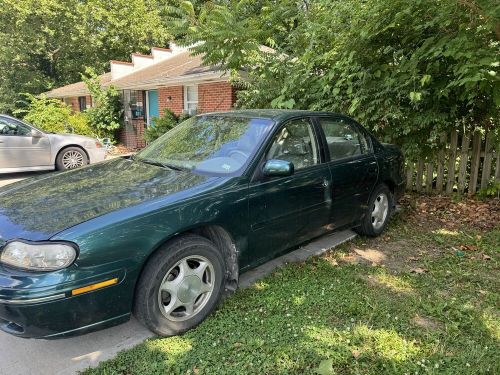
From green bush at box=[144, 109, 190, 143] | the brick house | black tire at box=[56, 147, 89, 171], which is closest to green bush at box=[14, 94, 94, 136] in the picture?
the brick house

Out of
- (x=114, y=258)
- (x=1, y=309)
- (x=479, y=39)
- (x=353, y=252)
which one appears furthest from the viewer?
(x=479, y=39)

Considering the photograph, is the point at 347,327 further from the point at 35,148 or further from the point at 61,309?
the point at 35,148

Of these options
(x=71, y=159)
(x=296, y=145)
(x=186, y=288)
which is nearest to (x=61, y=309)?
(x=186, y=288)

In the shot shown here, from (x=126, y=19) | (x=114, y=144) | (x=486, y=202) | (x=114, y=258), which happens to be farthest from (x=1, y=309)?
(x=126, y=19)

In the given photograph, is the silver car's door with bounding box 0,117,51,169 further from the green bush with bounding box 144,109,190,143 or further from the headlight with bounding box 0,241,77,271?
the headlight with bounding box 0,241,77,271

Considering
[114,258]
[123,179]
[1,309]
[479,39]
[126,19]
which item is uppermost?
[126,19]

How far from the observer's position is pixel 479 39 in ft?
16.3

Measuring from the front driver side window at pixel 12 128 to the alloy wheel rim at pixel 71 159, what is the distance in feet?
3.12

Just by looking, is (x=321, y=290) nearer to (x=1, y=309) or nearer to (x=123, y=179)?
(x=123, y=179)

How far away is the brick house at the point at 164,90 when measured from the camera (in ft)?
38.1

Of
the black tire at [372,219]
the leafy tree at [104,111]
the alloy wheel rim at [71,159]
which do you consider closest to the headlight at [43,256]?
the black tire at [372,219]

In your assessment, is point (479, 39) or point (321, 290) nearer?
point (321, 290)

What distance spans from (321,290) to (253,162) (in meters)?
1.29

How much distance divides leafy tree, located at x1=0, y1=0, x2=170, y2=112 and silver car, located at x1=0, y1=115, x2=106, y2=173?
583 inches
